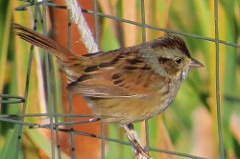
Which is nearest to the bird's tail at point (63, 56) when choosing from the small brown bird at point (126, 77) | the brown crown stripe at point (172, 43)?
the small brown bird at point (126, 77)

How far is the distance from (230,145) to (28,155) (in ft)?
2.87

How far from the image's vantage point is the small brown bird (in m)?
3.08

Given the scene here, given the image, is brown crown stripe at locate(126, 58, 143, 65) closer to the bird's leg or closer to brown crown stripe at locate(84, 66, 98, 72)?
brown crown stripe at locate(84, 66, 98, 72)

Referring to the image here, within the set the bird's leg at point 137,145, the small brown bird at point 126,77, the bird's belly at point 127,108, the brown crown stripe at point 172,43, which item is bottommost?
the bird's leg at point 137,145

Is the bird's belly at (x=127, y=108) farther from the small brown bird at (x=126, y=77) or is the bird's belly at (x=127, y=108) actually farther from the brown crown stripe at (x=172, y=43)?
the brown crown stripe at (x=172, y=43)

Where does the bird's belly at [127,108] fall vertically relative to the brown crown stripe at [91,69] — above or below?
below

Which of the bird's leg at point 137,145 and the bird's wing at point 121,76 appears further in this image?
the bird's wing at point 121,76

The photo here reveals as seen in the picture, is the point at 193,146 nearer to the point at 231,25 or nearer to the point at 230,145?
the point at 230,145

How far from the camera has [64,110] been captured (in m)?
3.75

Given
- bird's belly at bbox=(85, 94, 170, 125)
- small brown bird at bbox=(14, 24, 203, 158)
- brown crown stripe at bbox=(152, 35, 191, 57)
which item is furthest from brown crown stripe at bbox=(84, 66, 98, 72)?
brown crown stripe at bbox=(152, 35, 191, 57)

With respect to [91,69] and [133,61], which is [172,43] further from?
[91,69]

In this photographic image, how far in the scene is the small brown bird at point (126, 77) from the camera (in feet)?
10.1

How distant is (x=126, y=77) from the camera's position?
10.2 feet

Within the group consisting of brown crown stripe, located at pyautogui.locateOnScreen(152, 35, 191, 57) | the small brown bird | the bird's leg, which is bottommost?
the bird's leg
